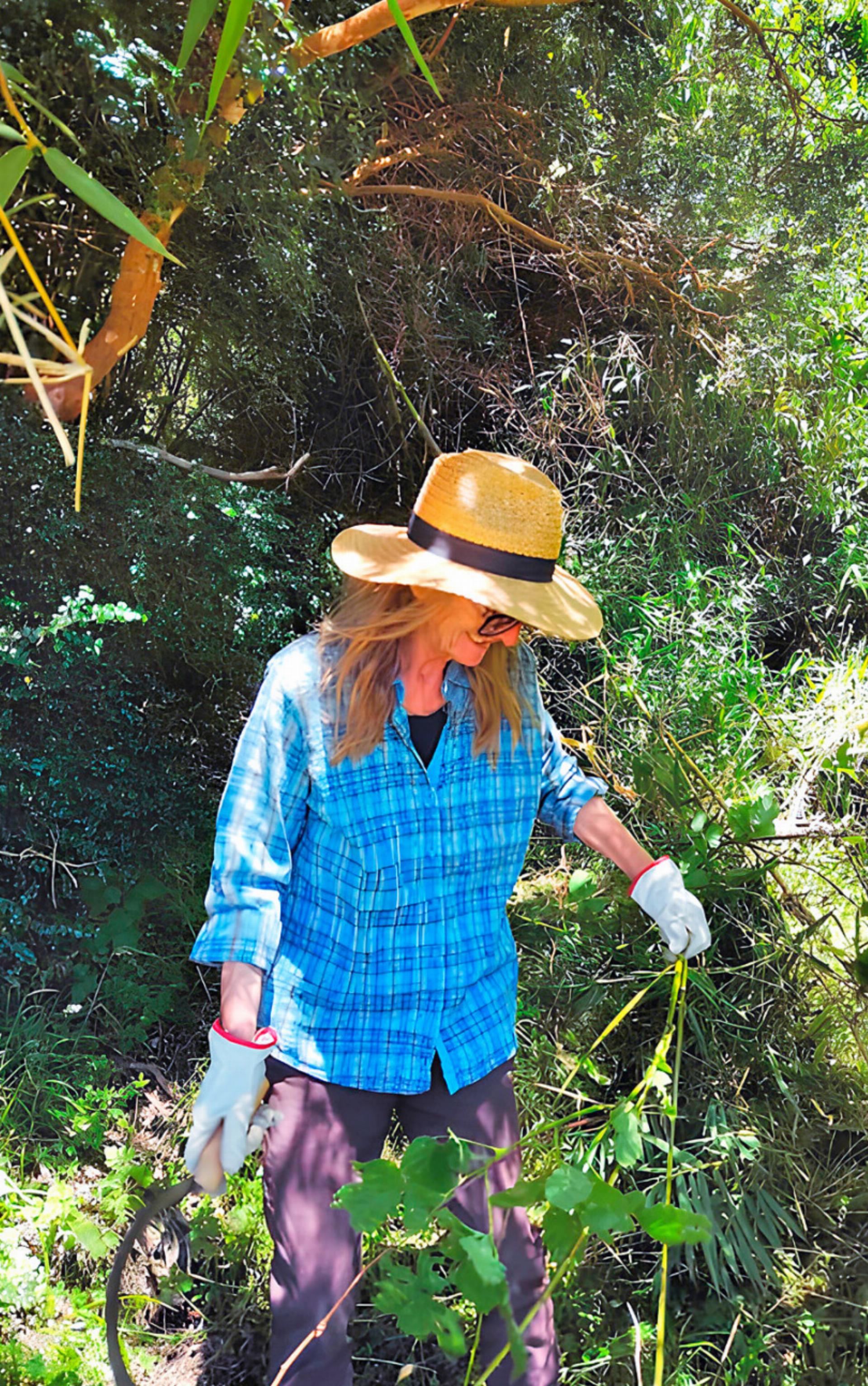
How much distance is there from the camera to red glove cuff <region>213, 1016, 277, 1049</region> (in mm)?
1284

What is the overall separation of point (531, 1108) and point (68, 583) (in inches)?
61.1

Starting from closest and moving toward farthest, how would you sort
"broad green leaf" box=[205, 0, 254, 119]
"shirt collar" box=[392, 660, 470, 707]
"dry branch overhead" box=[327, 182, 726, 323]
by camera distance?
1. "broad green leaf" box=[205, 0, 254, 119]
2. "shirt collar" box=[392, 660, 470, 707]
3. "dry branch overhead" box=[327, 182, 726, 323]

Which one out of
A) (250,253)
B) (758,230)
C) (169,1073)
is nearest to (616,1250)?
(169,1073)

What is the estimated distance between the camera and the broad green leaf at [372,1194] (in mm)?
831

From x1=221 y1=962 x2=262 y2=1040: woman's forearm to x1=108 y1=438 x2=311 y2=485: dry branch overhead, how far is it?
144 centimetres

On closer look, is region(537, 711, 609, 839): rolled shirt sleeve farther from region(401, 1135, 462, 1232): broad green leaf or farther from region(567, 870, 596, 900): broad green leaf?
region(401, 1135, 462, 1232): broad green leaf

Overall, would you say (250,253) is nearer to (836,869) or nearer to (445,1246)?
(836,869)

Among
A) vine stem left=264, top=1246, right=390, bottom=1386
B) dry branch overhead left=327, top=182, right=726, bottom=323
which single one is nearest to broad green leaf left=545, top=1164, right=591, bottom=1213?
vine stem left=264, top=1246, right=390, bottom=1386

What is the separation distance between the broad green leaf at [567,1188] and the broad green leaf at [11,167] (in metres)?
0.82

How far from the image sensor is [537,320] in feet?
9.89

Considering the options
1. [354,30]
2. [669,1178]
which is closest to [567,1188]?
[669,1178]

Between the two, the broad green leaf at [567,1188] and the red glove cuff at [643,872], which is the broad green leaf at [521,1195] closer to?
the broad green leaf at [567,1188]

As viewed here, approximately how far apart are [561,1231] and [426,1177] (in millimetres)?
123

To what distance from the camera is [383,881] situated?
140 cm
